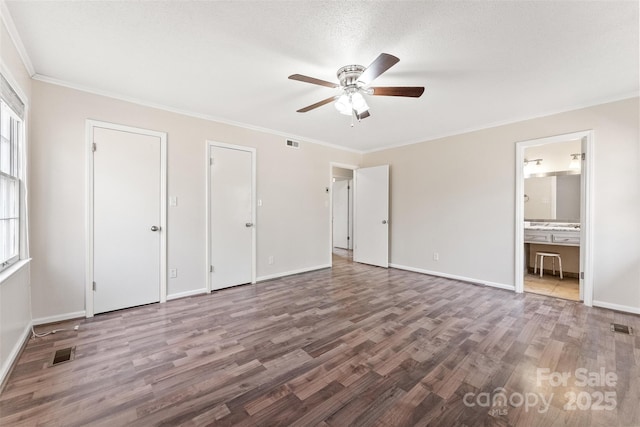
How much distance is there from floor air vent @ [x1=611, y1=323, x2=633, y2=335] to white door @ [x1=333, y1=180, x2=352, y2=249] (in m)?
5.48

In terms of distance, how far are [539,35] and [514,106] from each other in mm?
1612

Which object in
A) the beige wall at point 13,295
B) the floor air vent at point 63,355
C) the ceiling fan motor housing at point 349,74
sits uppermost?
the ceiling fan motor housing at point 349,74

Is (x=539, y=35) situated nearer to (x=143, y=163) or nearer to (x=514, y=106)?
(x=514, y=106)

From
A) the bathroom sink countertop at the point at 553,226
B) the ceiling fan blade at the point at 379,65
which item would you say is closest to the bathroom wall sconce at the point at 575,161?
the bathroom sink countertop at the point at 553,226

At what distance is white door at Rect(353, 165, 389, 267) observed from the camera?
17.2ft

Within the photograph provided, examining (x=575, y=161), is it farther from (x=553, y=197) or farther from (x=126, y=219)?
(x=126, y=219)

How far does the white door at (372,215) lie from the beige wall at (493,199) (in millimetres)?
183

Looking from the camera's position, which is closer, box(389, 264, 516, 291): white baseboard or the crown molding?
the crown molding

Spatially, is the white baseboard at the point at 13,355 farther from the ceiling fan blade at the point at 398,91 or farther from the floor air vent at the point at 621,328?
the floor air vent at the point at 621,328

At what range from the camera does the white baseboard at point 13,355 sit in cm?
174

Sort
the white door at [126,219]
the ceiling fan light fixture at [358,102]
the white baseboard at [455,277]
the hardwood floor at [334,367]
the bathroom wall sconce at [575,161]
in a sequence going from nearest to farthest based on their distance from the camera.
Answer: the hardwood floor at [334,367], the ceiling fan light fixture at [358,102], the white door at [126,219], the white baseboard at [455,277], the bathroom wall sconce at [575,161]

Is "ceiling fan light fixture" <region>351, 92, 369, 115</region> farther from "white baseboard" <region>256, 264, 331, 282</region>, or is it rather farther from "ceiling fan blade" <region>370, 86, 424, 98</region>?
"white baseboard" <region>256, 264, 331, 282</region>

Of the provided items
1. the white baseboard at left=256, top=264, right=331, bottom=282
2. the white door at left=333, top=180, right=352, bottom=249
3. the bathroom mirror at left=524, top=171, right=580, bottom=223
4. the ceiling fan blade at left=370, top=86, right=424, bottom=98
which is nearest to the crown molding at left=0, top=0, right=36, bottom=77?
the ceiling fan blade at left=370, top=86, right=424, bottom=98

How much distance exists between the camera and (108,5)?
1.68 m
